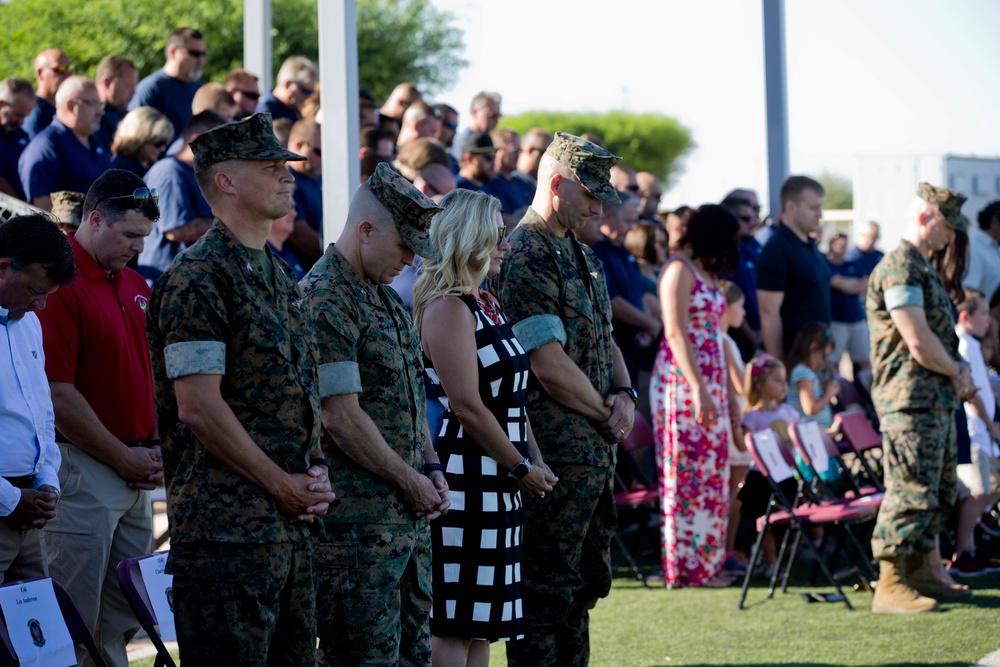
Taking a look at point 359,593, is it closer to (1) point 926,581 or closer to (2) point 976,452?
(1) point 926,581

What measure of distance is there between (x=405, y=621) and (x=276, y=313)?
1095 mm

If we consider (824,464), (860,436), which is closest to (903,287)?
(824,464)

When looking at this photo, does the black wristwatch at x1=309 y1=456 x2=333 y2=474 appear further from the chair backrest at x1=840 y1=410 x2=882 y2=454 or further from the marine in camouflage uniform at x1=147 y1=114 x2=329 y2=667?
the chair backrest at x1=840 y1=410 x2=882 y2=454

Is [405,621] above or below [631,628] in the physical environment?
above

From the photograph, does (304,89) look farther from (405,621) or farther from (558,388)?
(405,621)

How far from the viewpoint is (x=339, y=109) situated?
20.7ft

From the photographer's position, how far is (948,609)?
668cm

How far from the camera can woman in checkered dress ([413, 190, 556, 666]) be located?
4172 millimetres

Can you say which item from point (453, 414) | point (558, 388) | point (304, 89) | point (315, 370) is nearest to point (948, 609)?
point (558, 388)

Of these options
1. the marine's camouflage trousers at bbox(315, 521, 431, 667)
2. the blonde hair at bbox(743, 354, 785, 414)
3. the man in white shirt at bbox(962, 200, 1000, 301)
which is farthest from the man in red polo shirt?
the man in white shirt at bbox(962, 200, 1000, 301)

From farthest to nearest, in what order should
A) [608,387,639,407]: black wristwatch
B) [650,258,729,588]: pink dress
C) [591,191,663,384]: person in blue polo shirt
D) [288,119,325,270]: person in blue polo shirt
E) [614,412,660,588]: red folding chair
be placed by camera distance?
1. [591,191,663,384]: person in blue polo shirt
2. [614,412,660,588]: red folding chair
3. [288,119,325,270]: person in blue polo shirt
4. [650,258,729,588]: pink dress
5. [608,387,639,407]: black wristwatch

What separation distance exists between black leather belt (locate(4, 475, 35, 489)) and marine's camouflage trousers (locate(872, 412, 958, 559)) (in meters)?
4.38

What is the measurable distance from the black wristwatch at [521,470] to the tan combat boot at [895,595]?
320 cm

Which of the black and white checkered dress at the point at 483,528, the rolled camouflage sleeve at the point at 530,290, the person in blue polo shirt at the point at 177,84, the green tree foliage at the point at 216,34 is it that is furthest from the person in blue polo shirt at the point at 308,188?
the green tree foliage at the point at 216,34
